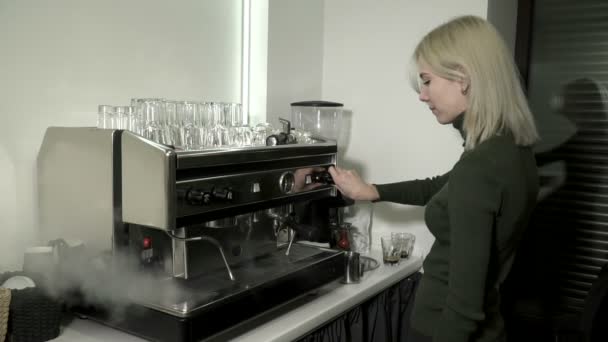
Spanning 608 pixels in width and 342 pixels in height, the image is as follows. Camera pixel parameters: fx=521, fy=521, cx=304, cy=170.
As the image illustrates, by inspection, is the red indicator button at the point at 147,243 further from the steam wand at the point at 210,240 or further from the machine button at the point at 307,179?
the machine button at the point at 307,179

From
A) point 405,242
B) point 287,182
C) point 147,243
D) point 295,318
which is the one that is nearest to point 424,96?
point 287,182

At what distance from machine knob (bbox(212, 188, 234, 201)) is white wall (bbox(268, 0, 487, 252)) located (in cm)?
85

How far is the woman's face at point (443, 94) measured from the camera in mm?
1147

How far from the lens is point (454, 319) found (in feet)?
3.45

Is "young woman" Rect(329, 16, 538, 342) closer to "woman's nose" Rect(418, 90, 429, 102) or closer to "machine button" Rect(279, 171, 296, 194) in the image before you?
"woman's nose" Rect(418, 90, 429, 102)

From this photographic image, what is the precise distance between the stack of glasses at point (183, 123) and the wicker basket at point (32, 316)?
1.33 ft

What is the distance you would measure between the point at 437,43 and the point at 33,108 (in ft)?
3.31

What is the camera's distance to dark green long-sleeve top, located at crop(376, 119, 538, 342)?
103 centimetres

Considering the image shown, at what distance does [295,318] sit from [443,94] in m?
0.64

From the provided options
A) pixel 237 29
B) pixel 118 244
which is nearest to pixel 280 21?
pixel 237 29

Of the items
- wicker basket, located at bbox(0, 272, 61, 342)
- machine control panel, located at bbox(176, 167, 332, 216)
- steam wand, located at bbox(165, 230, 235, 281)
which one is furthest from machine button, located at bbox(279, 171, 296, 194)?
wicker basket, located at bbox(0, 272, 61, 342)

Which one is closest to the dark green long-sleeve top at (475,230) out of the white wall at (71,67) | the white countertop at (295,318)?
the white countertop at (295,318)

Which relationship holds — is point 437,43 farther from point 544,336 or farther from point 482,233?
point 544,336

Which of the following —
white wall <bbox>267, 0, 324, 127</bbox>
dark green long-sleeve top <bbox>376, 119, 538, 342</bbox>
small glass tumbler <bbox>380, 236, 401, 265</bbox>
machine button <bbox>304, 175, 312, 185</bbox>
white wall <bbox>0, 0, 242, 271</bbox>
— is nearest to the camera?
dark green long-sleeve top <bbox>376, 119, 538, 342</bbox>
